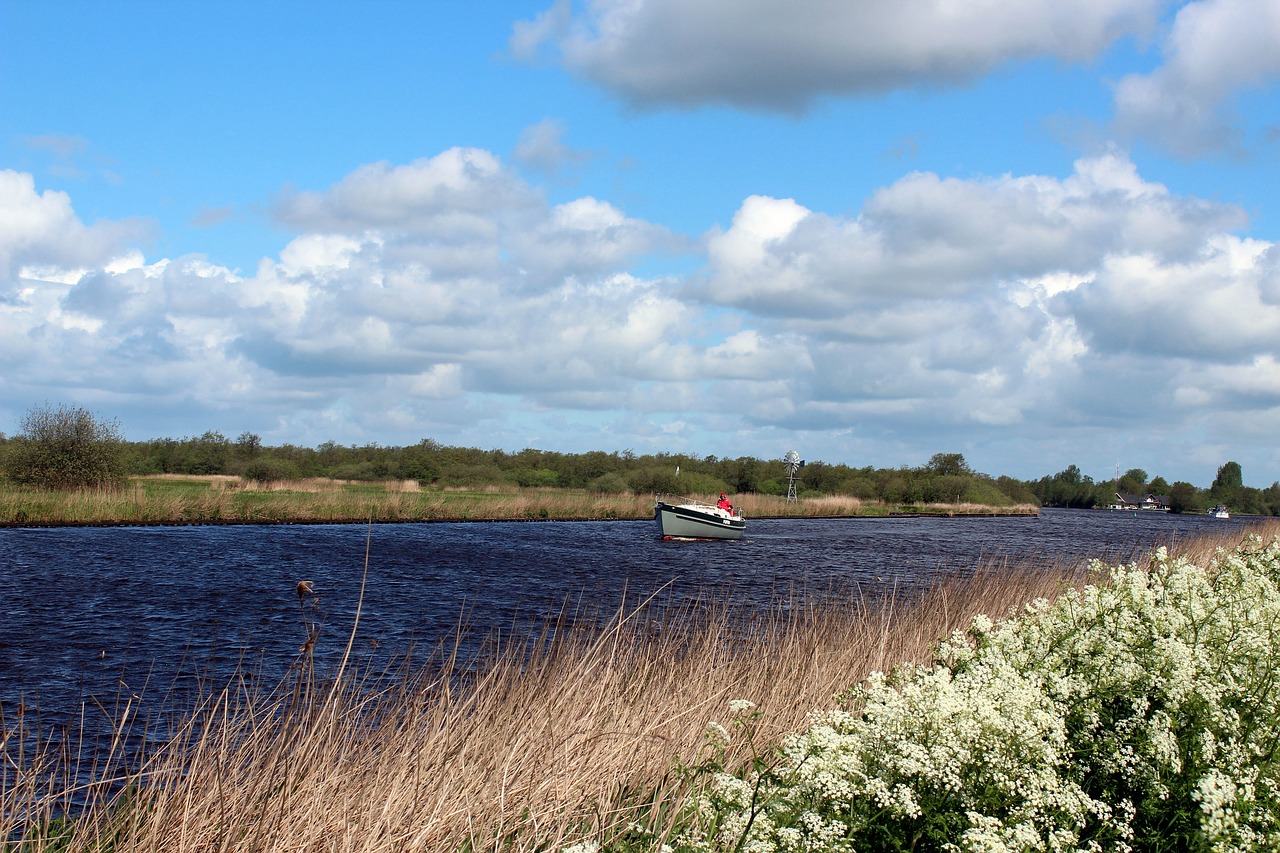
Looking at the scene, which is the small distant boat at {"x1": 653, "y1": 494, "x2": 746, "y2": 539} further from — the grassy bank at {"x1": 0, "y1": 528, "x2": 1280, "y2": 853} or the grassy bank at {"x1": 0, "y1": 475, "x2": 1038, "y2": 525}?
the grassy bank at {"x1": 0, "y1": 528, "x2": 1280, "y2": 853}

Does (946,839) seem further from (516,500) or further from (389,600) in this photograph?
(516,500)

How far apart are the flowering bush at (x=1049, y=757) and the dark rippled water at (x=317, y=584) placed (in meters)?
3.18

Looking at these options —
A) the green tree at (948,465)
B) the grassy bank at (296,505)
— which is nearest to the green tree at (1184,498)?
the green tree at (948,465)

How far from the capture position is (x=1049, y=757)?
382cm

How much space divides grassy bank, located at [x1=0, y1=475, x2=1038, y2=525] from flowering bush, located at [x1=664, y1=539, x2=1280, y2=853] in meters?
18.1

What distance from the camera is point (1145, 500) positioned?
554 ft

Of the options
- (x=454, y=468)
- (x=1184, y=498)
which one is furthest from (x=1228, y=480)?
(x=454, y=468)

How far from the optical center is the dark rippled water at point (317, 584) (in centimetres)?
1293

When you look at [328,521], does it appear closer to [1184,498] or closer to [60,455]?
[60,455]

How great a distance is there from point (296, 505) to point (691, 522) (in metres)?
17.2

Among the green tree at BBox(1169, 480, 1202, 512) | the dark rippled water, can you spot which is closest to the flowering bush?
the dark rippled water

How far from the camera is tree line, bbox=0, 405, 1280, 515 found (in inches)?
1626

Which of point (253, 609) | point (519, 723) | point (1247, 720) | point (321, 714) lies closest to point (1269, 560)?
point (1247, 720)

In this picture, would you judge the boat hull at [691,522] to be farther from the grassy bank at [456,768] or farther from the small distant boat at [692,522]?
the grassy bank at [456,768]
